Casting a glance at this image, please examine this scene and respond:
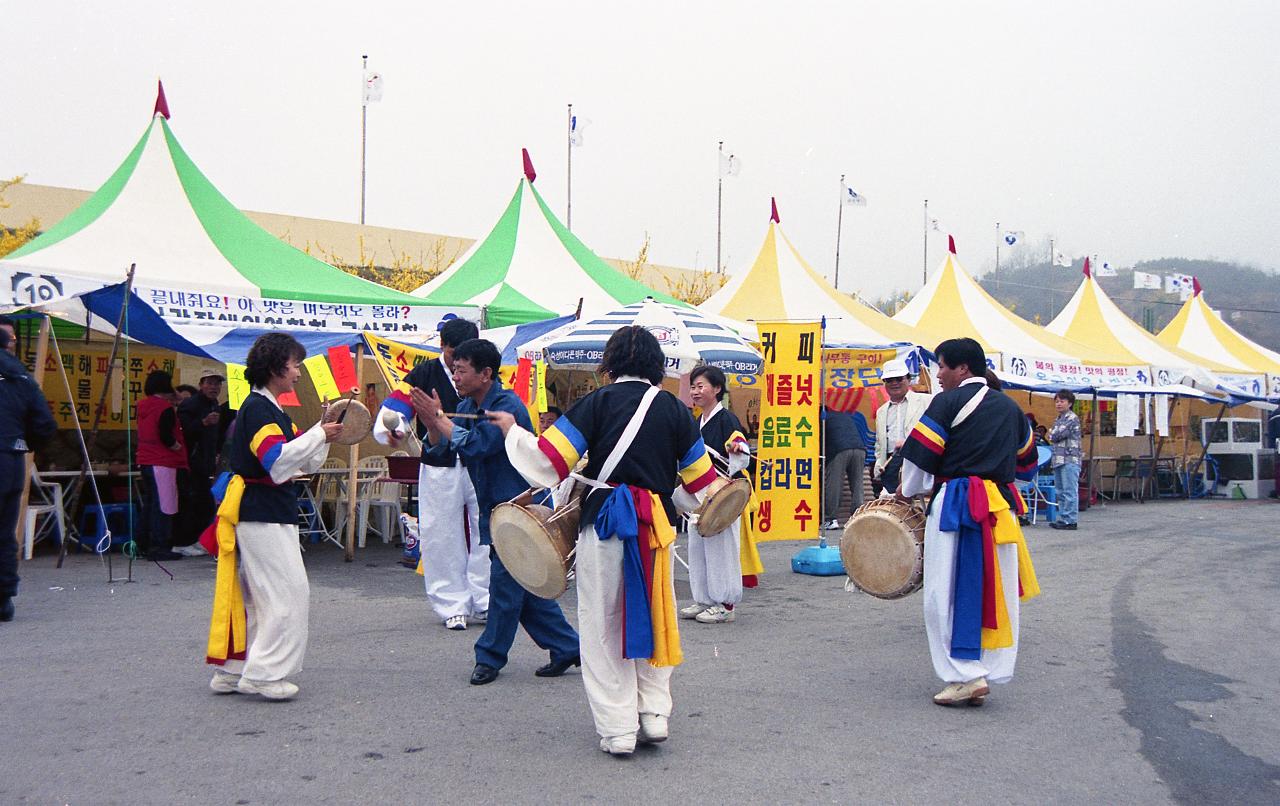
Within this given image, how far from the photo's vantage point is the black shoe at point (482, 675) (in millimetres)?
5496

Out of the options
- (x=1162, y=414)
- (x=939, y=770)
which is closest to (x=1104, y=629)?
(x=939, y=770)

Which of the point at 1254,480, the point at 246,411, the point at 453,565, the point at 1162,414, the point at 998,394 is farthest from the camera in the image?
the point at 1254,480

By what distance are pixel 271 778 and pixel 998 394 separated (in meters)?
3.95

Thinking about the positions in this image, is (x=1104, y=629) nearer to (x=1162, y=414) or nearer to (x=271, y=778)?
(x=271, y=778)

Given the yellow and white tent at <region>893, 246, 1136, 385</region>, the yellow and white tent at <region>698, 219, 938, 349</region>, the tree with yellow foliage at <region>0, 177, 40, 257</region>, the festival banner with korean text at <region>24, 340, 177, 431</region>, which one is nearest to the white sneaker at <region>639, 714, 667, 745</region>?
the festival banner with korean text at <region>24, 340, 177, 431</region>

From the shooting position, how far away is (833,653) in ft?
21.2

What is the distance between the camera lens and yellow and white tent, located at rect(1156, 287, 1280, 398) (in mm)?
24141

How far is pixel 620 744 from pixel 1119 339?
1949 centimetres

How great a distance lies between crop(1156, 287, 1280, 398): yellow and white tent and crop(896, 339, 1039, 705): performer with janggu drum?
69.4 ft

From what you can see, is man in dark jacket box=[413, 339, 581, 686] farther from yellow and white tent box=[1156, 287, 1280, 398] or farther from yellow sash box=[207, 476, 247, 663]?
yellow and white tent box=[1156, 287, 1280, 398]

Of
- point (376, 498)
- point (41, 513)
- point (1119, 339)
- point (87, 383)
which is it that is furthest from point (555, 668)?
point (1119, 339)

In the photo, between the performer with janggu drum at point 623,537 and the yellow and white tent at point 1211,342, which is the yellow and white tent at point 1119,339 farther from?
the performer with janggu drum at point 623,537

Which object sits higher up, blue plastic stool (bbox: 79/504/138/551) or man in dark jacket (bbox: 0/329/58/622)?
man in dark jacket (bbox: 0/329/58/622)

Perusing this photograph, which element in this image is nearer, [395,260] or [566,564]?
[566,564]
